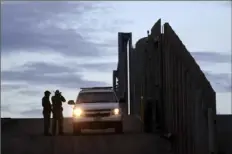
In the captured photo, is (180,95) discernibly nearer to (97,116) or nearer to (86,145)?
(86,145)

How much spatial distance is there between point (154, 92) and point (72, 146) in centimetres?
732

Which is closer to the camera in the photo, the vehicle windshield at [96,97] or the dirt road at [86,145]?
the dirt road at [86,145]

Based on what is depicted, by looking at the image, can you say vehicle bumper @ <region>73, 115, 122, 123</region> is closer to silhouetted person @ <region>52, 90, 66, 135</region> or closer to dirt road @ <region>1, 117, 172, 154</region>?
silhouetted person @ <region>52, 90, 66, 135</region>

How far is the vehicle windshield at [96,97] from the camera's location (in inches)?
930

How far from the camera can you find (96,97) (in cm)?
2386

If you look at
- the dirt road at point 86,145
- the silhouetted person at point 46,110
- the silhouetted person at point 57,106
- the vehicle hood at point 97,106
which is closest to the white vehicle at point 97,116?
the vehicle hood at point 97,106

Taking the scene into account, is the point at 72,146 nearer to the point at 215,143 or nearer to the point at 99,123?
the point at 99,123

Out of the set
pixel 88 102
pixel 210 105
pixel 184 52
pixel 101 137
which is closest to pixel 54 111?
pixel 88 102

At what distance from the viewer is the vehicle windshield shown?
23.6m

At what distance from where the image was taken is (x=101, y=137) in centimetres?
1969

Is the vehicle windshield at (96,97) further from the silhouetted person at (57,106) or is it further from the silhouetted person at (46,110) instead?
the silhouetted person at (46,110)

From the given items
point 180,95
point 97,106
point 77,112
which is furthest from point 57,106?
point 180,95

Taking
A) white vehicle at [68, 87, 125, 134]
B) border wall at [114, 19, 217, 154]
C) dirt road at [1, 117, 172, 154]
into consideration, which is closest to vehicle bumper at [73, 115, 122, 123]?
white vehicle at [68, 87, 125, 134]

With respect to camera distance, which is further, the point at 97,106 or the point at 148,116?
the point at 148,116
